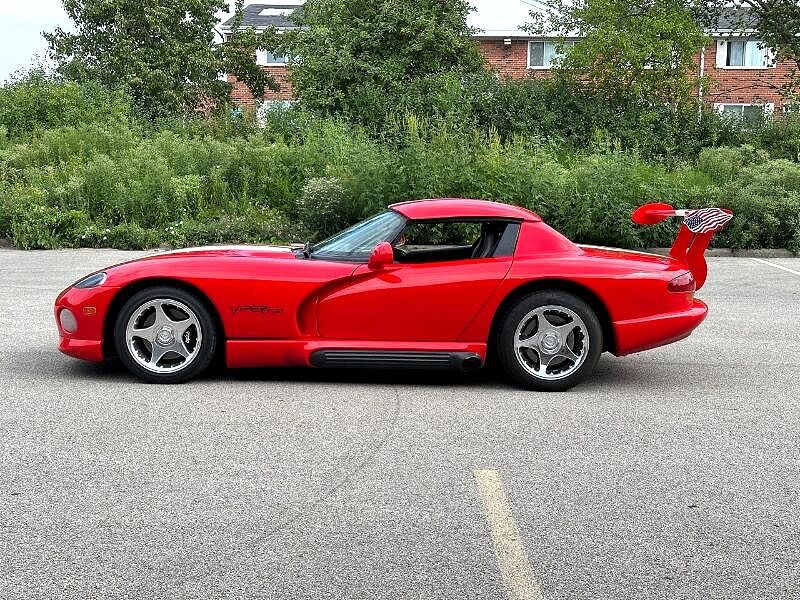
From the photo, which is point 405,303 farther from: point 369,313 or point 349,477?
point 349,477

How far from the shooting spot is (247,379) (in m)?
7.13

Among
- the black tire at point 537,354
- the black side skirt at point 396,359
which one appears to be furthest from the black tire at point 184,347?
the black tire at point 537,354

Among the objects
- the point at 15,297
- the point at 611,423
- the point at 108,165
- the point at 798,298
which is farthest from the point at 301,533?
the point at 108,165

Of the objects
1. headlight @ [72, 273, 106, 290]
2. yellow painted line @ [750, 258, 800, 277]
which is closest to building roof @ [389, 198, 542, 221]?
headlight @ [72, 273, 106, 290]

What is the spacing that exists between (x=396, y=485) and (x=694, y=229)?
3870 millimetres

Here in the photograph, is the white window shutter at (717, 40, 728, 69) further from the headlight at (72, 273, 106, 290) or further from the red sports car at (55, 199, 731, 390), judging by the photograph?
the headlight at (72, 273, 106, 290)

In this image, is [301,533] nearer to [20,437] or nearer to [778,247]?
[20,437]

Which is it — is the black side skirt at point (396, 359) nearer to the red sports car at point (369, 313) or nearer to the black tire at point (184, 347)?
the red sports car at point (369, 313)

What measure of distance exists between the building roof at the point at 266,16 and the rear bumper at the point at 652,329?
34.8 metres

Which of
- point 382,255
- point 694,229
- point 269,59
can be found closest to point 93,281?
point 382,255

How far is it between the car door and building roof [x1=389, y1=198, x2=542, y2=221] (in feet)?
1.38

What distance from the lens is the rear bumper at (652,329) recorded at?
693 centimetres

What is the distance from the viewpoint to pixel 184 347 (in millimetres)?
6832

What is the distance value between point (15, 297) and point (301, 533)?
26.5ft
